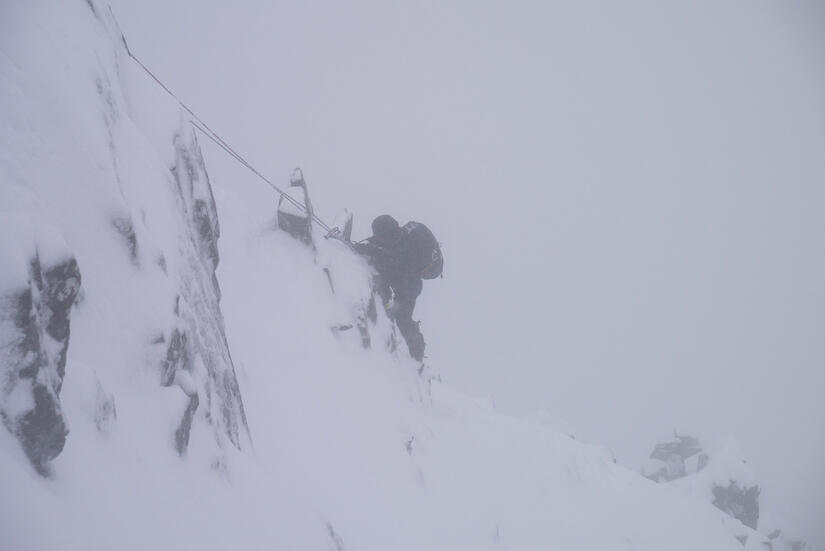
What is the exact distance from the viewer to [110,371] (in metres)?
5.38

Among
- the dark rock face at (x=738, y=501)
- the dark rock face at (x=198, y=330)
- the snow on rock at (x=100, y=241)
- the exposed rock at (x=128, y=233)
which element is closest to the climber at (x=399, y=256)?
the dark rock face at (x=198, y=330)

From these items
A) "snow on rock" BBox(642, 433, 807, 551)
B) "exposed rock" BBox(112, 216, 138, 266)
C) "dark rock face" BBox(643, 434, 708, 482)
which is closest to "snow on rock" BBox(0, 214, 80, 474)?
"exposed rock" BBox(112, 216, 138, 266)

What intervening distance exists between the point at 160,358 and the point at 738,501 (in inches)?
1842

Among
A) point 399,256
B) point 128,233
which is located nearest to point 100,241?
point 128,233

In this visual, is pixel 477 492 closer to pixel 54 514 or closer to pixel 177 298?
pixel 177 298

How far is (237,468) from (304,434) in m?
3.25

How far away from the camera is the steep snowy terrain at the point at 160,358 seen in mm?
3941

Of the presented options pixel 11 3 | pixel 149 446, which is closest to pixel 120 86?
pixel 11 3

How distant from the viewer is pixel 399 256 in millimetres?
17156

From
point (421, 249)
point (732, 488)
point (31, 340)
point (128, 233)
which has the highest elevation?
point (421, 249)

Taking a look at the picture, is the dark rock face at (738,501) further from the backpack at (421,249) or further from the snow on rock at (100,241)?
the snow on rock at (100,241)

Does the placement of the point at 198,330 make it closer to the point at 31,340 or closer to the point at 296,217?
the point at 31,340

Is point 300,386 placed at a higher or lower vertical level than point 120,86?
lower

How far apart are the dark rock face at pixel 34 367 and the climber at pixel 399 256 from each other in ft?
42.4
